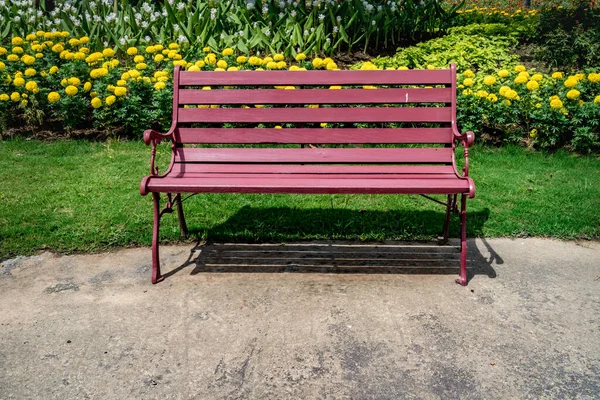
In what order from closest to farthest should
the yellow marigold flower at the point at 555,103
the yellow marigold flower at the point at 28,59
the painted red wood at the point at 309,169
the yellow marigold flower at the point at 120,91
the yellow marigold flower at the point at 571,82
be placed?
1. the painted red wood at the point at 309,169
2. the yellow marigold flower at the point at 555,103
3. the yellow marigold flower at the point at 571,82
4. the yellow marigold flower at the point at 120,91
5. the yellow marigold flower at the point at 28,59

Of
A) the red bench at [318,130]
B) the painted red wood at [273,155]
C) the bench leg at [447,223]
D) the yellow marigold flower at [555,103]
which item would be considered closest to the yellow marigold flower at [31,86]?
the red bench at [318,130]

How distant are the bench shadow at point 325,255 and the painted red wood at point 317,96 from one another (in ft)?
2.88

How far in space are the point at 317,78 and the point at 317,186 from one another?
3.04ft

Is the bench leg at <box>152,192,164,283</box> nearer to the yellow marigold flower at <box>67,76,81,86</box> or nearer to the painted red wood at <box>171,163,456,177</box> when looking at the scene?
the painted red wood at <box>171,163,456,177</box>

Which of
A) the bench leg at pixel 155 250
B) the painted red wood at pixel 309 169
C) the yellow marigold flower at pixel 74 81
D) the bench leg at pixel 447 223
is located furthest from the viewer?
the yellow marigold flower at pixel 74 81

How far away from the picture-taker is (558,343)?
8.71 feet

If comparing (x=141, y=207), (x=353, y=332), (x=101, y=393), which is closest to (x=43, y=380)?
(x=101, y=393)

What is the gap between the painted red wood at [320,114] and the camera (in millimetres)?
3637

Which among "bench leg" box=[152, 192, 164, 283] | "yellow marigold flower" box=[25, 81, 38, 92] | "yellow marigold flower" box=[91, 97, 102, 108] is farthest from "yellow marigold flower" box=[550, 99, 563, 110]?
"yellow marigold flower" box=[25, 81, 38, 92]

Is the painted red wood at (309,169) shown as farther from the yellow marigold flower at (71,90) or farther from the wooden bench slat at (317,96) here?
the yellow marigold flower at (71,90)

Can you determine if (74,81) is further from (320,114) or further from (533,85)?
(533,85)

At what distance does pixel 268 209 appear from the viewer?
4324 millimetres

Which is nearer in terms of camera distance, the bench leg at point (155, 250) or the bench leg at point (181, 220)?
the bench leg at point (155, 250)

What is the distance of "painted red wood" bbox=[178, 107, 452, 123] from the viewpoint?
364 cm
